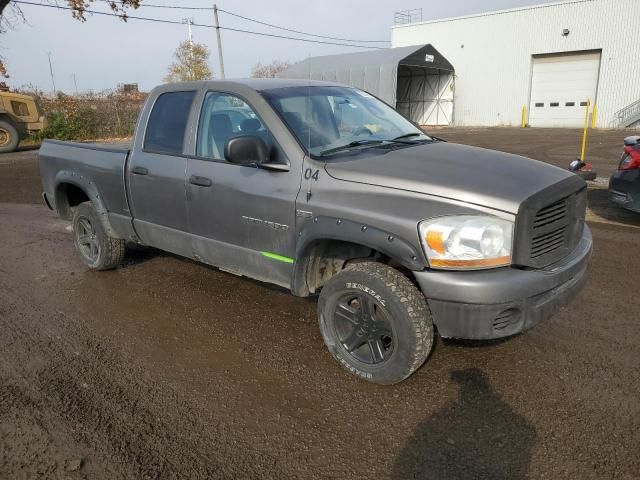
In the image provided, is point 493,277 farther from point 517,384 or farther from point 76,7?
point 76,7

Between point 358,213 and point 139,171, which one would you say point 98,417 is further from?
point 139,171

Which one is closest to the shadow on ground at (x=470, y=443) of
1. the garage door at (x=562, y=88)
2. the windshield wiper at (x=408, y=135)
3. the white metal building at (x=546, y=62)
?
the windshield wiper at (x=408, y=135)

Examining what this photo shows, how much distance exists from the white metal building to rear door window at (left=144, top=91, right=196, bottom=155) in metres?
31.0

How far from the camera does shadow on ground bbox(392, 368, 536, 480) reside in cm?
239

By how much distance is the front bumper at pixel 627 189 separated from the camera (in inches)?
243

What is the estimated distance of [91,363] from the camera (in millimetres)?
3475

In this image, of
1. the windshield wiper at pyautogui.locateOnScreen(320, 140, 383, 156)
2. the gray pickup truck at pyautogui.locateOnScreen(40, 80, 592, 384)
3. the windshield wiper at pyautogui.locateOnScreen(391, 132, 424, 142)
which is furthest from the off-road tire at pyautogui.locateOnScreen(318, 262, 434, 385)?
the windshield wiper at pyautogui.locateOnScreen(391, 132, 424, 142)

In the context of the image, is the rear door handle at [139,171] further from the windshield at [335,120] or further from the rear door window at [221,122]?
the windshield at [335,120]

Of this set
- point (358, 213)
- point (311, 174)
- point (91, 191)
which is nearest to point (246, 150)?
point (311, 174)

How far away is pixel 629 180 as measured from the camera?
6273 millimetres

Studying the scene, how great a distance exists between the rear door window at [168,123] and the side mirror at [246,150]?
104 cm

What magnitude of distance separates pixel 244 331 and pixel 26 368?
1517 mm

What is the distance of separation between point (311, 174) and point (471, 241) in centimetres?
111

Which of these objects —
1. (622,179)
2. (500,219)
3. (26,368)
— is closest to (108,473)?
(26,368)
